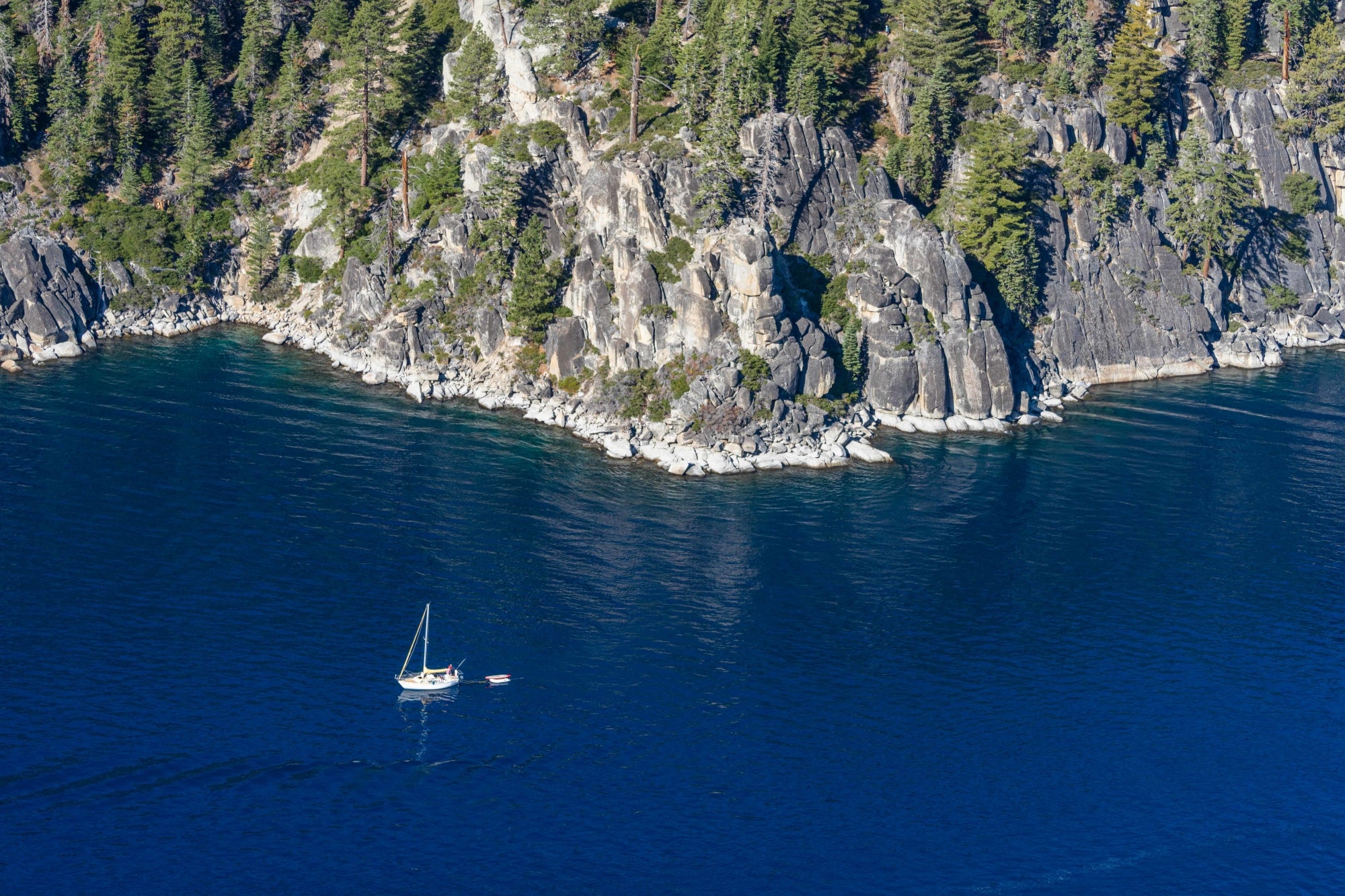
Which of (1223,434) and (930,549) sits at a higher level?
(1223,434)

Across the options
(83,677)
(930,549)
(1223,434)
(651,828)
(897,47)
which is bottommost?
(651,828)

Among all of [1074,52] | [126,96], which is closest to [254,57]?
[126,96]

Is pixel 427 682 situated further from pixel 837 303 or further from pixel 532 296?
pixel 837 303

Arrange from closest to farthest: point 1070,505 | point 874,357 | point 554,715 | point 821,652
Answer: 1. point 554,715
2. point 821,652
3. point 1070,505
4. point 874,357

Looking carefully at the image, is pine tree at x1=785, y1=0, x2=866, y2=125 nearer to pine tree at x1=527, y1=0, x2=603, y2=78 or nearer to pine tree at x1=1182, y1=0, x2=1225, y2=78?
pine tree at x1=527, y1=0, x2=603, y2=78

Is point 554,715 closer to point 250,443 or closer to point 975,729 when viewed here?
point 975,729

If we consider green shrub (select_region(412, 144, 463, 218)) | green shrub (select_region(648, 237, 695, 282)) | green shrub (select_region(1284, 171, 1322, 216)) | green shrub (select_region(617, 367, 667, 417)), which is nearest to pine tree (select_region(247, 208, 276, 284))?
green shrub (select_region(412, 144, 463, 218))

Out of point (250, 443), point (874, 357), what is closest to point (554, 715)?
point (250, 443)
